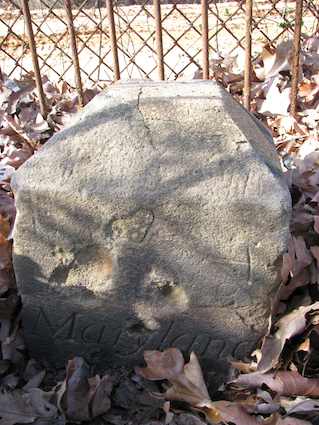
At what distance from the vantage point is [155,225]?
1.42 metres

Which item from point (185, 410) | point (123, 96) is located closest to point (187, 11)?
point (123, 96)

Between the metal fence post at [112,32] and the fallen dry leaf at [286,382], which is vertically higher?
the metal fence post at [112,32]

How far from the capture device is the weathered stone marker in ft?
4.57

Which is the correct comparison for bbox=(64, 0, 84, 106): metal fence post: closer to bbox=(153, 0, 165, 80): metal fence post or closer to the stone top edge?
bbox=(153, 0, 165, 80): metal fence post

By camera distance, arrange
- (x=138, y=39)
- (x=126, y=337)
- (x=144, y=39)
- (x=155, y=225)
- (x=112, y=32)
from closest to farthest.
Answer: (x=155, y=225)
(x=126, y=337)
(x=112, y=32)
(x=144, y=39)
(x=138, y=39)

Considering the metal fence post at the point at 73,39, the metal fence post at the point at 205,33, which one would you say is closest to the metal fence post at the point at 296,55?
the metal fence post at the point at 205,33

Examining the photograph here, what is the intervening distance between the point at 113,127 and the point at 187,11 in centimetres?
541

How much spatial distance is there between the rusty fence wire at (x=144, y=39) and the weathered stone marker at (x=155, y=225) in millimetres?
831

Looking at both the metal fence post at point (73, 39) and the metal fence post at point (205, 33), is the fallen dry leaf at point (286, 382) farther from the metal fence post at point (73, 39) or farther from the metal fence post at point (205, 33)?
the metal fence post at point (73, 39)

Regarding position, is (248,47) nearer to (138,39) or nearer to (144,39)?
(144,39)

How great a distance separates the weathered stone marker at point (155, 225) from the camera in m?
1.39

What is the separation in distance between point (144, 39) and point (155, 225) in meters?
3.75

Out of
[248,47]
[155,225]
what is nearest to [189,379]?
[155,225]

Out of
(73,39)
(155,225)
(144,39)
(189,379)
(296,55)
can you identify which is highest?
(73,39)
